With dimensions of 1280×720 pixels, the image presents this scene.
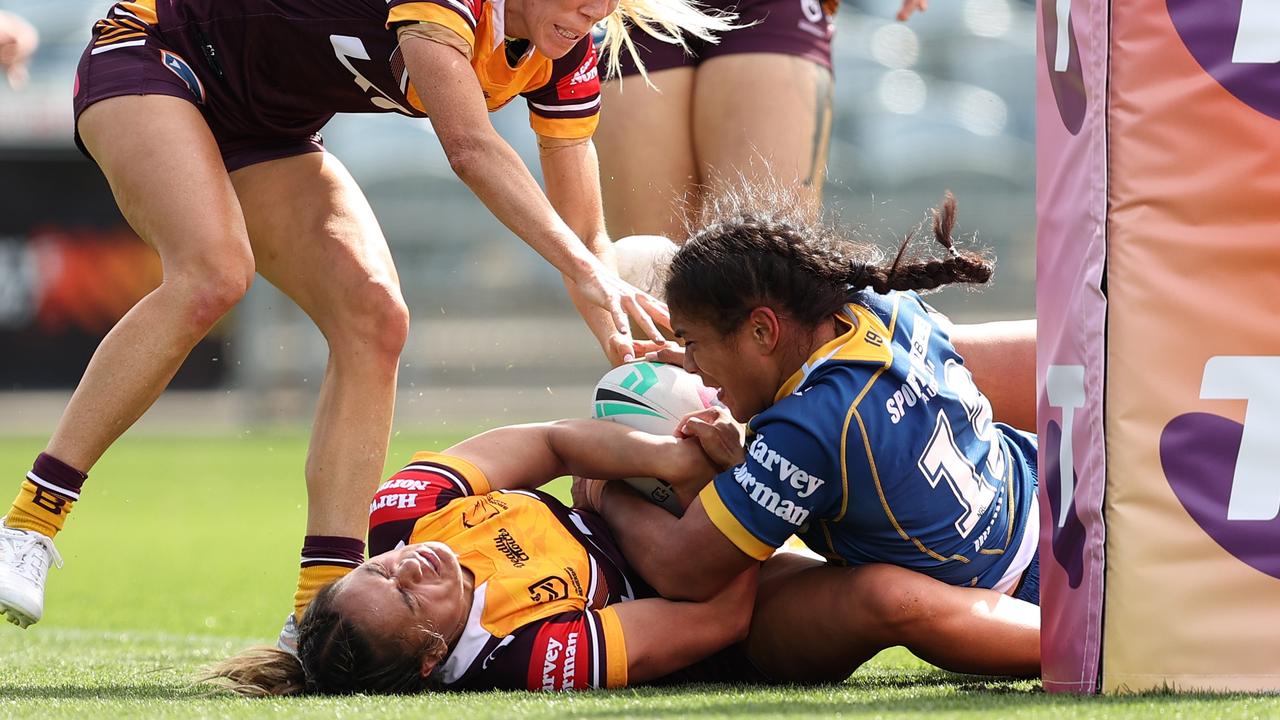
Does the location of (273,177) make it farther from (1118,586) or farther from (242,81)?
(1118,586)

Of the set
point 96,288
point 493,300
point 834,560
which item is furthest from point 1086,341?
point 96,288

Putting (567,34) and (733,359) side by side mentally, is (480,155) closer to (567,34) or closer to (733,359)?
(567,34)

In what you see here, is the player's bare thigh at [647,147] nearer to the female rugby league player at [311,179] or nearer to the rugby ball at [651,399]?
the female rugby league player at [311,179]

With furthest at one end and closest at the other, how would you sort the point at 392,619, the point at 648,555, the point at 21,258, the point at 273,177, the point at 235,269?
the point at 21,258
the point at 273,177
the point at 235,269
the point at 648,555
the point at 392,619

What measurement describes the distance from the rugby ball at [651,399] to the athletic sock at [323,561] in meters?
0.74

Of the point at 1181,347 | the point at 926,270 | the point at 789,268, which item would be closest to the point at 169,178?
the point at 789,268

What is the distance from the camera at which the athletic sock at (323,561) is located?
11.8 ft

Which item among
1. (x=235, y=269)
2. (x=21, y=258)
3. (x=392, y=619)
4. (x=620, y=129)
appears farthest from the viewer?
(x=21, y=258)

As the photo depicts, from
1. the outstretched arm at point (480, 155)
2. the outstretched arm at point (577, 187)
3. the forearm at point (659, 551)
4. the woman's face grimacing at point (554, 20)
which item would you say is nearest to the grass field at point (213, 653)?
the forearm at point (659, 551)

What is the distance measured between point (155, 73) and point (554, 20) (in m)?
0.99

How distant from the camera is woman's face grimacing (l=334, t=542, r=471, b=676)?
289 centimetres

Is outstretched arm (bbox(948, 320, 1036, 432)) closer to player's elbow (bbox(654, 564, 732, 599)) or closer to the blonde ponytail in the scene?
player's elbow (bbox(654, 564, 732, 599))

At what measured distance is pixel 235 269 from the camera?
3438mm

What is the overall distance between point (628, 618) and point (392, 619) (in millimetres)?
476
